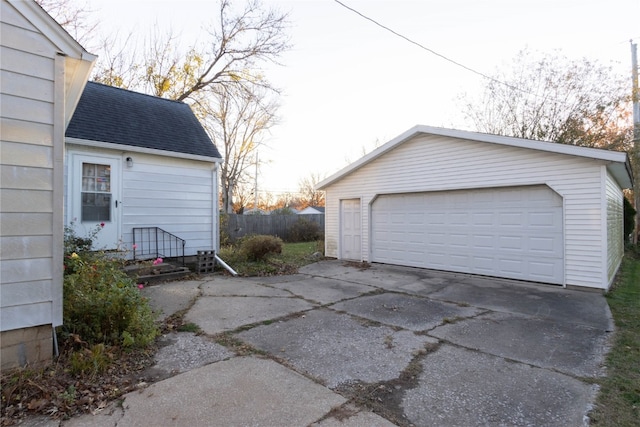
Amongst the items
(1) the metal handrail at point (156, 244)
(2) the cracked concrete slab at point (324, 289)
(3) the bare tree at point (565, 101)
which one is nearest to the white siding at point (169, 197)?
(1) the metal handrail at point (156, 244)

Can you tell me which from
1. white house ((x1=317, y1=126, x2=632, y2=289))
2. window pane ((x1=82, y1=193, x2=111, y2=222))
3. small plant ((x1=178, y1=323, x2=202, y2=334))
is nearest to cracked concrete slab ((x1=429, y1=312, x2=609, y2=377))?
white house ((x1=317, y1=126, x2=632, y2=289))

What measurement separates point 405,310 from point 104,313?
4194mm

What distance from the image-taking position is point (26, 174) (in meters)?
2.99

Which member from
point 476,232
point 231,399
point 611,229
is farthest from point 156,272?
point 611,229

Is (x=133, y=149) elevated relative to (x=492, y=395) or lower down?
elevated

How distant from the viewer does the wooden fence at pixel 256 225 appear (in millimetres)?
15812

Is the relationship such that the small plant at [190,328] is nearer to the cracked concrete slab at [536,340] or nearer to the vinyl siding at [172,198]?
the cracked concrete slab at [536,340]

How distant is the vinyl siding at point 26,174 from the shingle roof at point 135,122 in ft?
15.3

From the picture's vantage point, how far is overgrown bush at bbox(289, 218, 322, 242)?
61.8ft

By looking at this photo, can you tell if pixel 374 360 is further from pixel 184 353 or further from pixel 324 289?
pixel 324 289

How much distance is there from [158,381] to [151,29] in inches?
729

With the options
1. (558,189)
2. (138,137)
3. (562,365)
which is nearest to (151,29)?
(138,137)

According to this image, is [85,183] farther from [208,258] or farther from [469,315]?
[469,315]

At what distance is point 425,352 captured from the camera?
374cm
